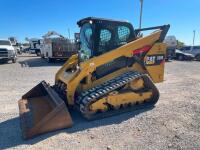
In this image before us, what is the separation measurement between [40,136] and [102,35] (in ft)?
9.35

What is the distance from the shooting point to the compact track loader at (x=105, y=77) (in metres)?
5.06

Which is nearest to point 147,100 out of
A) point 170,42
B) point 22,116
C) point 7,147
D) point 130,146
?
point 130,146

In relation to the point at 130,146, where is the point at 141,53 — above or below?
above

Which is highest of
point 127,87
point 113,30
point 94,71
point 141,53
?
point 113,30

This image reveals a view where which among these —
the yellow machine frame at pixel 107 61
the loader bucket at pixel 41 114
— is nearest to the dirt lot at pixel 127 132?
the loader bucket at pixel 41 114

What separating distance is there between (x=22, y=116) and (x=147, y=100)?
3226 mm

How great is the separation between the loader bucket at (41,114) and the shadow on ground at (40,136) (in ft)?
0.37

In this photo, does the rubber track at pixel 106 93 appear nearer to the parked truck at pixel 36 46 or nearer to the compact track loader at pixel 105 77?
the compact track loader at pixel 105 77

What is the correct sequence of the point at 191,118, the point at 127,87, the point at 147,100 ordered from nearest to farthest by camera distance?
1. the point at 191,118
2. the point at 127,87
3. the point at 147,100

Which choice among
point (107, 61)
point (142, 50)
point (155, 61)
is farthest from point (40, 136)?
point (155, 61)

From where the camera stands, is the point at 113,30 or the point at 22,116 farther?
the point at 113,30

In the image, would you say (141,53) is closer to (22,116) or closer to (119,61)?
(119,61)

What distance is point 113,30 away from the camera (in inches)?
227

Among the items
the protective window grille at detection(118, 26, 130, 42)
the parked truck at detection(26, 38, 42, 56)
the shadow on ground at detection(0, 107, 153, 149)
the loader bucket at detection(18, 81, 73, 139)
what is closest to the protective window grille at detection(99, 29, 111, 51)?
the protective window grille at detection(118, 26, 130, 42)
